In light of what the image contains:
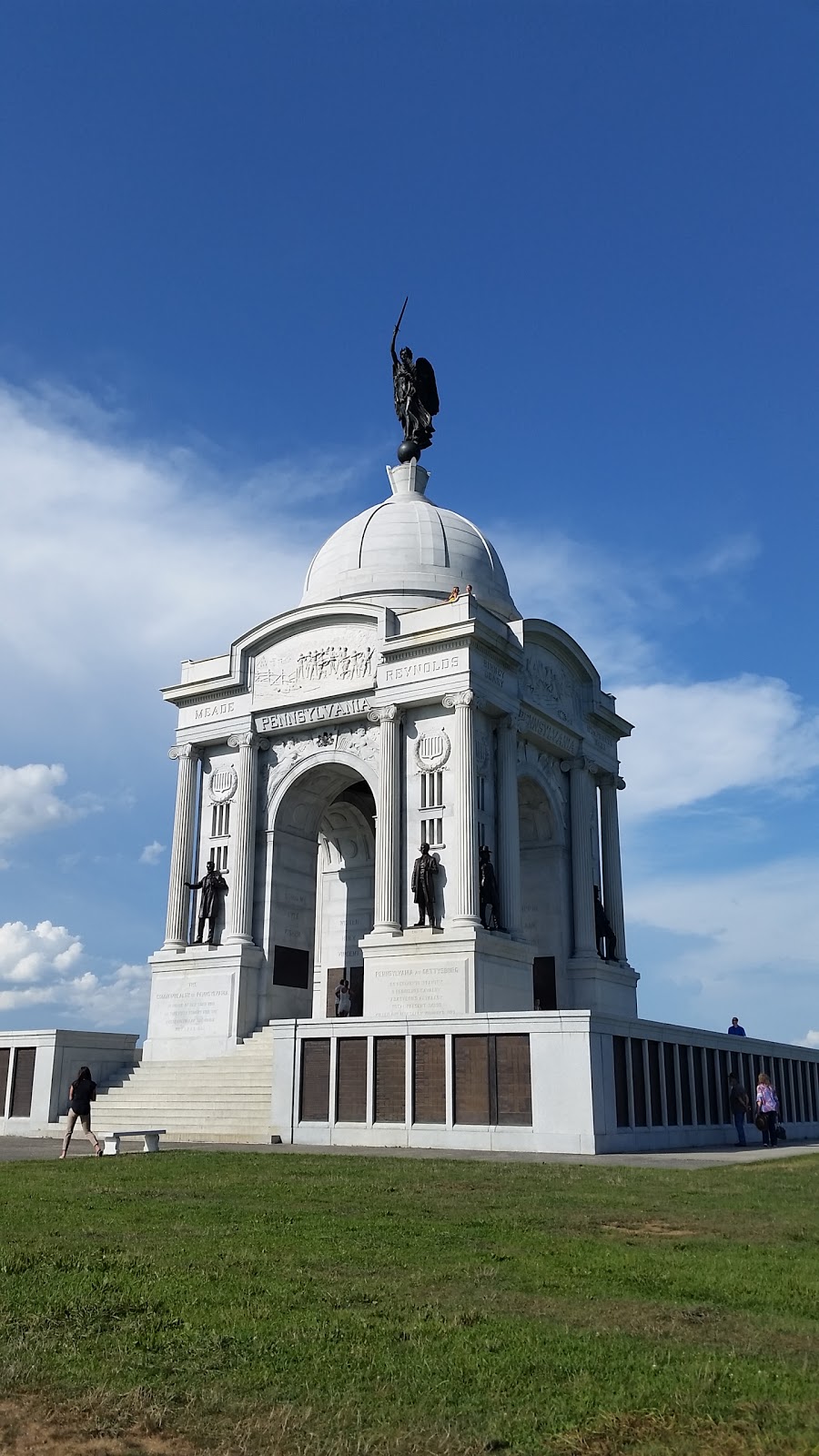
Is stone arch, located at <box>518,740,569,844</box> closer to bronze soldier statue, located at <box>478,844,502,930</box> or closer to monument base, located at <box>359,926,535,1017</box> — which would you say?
bronze soldier statue, located at <box>478,844,502,930</box>

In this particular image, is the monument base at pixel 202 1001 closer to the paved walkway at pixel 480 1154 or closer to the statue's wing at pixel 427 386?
the paved walkway at pixel 480 1154

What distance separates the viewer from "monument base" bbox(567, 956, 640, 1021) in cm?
4075

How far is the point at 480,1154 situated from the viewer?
2366 centimetres

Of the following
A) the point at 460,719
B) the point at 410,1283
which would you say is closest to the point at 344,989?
the point at 460,719

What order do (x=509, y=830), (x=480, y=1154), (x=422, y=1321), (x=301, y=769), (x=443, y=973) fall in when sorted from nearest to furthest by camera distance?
(x=422, y=1321)
(x=480, y=1154)
(x=443, y=973)
(x=509, y=830)
(x=301, y=769)

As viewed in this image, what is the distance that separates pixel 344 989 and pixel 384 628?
11541 millimetres

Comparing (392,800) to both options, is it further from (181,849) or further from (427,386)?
(427,386)

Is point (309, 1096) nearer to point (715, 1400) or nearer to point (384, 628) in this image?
point (384, 628)

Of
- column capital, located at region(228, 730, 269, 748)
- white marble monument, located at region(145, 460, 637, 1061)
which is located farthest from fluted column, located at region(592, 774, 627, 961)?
column capital, located at region(228, 730, 269, 748)

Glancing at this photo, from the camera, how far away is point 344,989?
37.1m

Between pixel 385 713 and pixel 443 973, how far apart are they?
8576mm

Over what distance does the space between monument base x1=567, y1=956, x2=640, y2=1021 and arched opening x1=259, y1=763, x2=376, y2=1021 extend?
291 inches

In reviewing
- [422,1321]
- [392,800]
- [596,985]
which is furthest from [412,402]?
[422,1321]

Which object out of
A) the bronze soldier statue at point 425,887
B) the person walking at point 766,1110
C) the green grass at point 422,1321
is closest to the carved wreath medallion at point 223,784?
the bronze soldier statue at point 425,887
